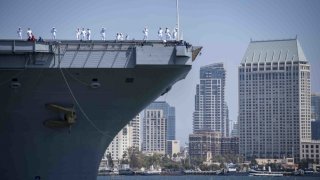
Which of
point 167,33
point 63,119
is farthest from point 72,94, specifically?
point 167,33

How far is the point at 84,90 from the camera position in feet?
120

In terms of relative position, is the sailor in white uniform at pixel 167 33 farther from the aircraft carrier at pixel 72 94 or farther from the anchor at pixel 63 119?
the anchor at pixel 63 119

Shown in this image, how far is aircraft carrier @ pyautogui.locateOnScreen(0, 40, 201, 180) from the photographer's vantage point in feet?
114

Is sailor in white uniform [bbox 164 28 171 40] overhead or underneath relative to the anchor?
overhead

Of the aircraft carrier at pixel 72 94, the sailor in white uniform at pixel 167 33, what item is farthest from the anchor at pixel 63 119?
the sailor in white uniform at pixel 167 33

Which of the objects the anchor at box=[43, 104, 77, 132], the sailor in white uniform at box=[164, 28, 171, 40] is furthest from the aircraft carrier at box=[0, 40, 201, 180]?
the sailor in white uniform at box=[164, 28, 171, 40]

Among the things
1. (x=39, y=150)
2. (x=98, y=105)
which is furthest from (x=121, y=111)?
(x=39, y=150)

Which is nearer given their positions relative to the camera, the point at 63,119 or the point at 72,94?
the point at 72,94

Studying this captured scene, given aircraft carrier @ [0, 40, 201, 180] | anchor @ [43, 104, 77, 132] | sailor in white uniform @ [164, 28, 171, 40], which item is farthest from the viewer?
sailor in white uniform @ [164, 28, 171, 40]

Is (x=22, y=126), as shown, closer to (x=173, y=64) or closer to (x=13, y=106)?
(x=13, y=106)

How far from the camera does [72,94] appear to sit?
36.5 metres

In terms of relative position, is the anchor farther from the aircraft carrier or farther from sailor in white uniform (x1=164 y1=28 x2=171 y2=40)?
sailor in white uniform (x1=164 y1=28 x2=171 y2=40)

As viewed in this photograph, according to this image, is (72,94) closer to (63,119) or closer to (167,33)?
(63,119)

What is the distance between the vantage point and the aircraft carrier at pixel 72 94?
3488 centimetres
